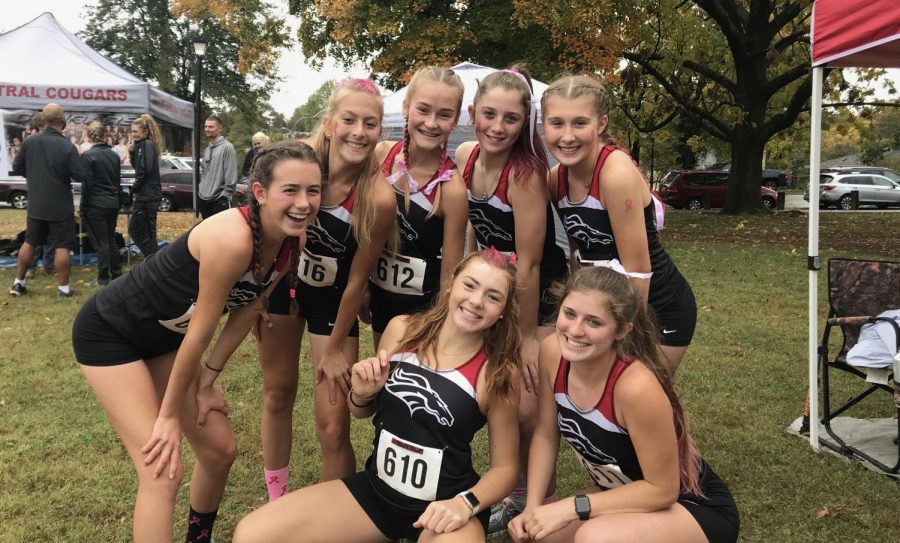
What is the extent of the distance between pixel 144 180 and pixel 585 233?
671 centimetres

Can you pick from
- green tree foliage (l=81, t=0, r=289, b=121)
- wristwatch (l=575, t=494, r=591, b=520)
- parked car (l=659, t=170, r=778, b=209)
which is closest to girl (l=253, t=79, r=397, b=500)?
wristwatch (l=575, t=494, r=591, b=520)

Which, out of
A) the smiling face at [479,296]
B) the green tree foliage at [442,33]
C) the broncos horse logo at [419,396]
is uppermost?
the green tree foliage at [442,33]

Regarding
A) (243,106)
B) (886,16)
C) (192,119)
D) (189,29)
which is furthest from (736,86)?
(189,29)

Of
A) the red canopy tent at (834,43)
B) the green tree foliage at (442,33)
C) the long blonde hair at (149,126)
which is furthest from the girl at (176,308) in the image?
the green tree foliage at (442,33)

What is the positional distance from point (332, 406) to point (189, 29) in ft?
145

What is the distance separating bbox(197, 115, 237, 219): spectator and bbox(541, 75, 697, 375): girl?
23.6ft

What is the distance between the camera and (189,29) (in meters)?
40.7

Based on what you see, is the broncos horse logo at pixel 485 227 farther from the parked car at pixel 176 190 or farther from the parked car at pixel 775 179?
the parked car at pixel 775 179

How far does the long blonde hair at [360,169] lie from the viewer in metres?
2.33

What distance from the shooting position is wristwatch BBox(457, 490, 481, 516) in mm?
2047

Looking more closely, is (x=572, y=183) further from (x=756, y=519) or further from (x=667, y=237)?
(x=667, y=237)

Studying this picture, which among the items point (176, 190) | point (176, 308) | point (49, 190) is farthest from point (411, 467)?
point (176, 190)

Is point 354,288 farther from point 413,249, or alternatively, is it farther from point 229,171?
point 229,171

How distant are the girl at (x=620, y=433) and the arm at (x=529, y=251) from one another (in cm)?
30
